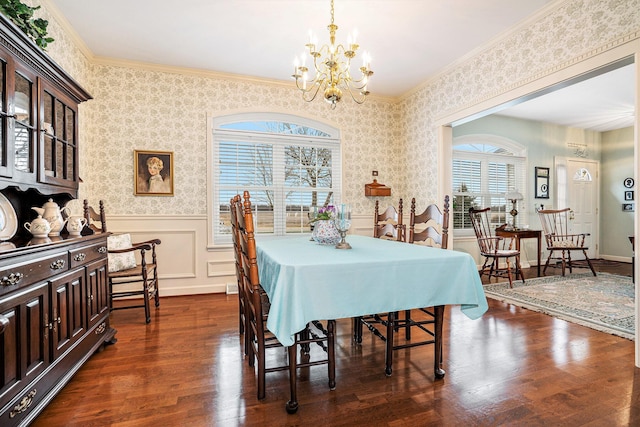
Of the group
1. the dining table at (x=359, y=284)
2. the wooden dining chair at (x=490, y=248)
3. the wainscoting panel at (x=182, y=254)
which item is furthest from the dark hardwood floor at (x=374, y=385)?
the wooden dining chair at (x=490, y=248)

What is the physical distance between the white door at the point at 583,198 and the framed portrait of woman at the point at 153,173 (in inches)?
285

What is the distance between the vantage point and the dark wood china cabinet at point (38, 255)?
1.43m

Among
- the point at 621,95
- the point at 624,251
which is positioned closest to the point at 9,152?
the point at 621,95

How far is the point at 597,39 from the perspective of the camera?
8.00 feet

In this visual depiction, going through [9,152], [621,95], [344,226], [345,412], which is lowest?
[345,412]

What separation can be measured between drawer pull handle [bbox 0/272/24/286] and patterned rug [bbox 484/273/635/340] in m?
4.03

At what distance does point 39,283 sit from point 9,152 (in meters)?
0.68

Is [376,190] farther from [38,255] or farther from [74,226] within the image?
[38,255]

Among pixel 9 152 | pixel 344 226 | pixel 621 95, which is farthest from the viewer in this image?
pixel 621 95

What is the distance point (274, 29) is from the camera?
10.3ft

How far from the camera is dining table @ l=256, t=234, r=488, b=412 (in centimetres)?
148

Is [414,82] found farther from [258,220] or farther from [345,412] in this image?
[345,412]

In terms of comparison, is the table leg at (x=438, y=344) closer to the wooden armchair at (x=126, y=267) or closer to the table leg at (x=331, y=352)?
the table leg at (x=331, y=352)

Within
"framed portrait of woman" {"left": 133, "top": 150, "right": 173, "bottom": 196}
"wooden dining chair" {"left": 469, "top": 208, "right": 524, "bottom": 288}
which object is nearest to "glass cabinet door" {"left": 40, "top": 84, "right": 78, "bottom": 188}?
"framed portrait of woman" {"left": 133, "top": 150, "right": 173, "bottom": 196}
